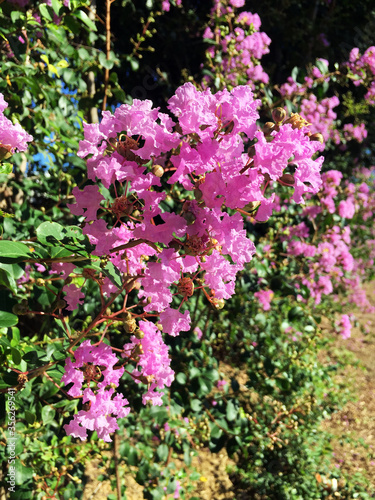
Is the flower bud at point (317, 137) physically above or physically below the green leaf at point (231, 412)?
above

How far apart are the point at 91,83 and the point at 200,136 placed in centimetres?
162

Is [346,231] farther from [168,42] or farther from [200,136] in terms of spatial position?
[168,42]

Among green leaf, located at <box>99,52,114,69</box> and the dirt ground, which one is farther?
the dirt ground

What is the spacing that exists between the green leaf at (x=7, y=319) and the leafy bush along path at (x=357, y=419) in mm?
2829

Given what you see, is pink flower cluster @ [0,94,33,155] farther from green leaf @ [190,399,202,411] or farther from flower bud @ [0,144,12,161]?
green leaf @ [190,399,202,411]

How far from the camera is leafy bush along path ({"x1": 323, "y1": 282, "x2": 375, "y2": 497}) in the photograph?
301 cm

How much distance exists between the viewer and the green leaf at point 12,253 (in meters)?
0.64

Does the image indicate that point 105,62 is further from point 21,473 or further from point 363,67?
point 21,473

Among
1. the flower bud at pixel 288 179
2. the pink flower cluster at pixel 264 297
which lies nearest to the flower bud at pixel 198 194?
the flower bud at pixel 288 179

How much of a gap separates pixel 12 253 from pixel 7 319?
9.6 inches

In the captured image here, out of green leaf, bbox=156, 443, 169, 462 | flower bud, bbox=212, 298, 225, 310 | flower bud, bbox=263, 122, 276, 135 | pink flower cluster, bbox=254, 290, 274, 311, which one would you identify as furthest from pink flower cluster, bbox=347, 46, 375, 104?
green leaf, bbox=156, 443, 169, 462

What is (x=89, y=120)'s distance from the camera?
197 cm

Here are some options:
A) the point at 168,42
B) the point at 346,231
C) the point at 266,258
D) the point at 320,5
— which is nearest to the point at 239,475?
the point at 266,258

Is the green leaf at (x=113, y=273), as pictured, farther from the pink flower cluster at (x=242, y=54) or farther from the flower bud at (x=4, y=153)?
the pink flower cluster at (x=242, y=54)
